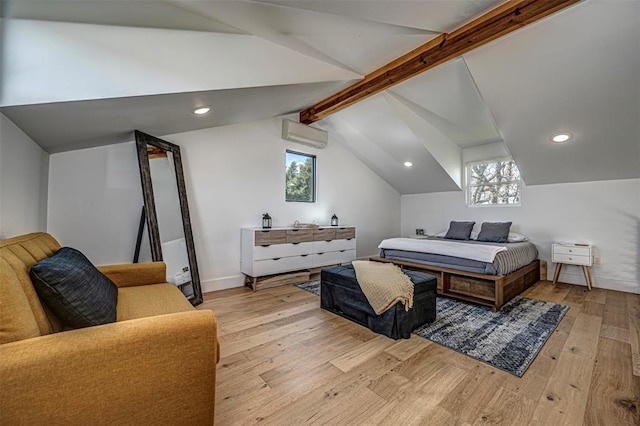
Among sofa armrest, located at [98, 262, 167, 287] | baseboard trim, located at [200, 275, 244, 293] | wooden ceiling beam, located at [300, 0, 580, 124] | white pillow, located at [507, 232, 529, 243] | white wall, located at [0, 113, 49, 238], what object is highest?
wooden ceiling beam, located at [300, 0, 580, 124]

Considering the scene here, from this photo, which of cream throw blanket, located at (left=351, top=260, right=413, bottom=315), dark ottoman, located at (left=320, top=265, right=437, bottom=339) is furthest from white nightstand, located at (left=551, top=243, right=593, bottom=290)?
cream throw blanket, located at (left=351, top=260, right=413, bottom=315)

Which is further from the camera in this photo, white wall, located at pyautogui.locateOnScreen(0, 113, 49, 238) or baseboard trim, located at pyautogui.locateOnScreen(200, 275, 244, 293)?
baseboard trim, located at pyautogui.locateOnScreen(200, 275, 244, 293)

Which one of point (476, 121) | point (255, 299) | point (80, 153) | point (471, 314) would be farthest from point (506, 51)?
point (80, 153)

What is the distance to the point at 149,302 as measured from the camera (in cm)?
183

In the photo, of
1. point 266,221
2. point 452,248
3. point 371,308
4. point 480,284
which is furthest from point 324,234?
point 480,284

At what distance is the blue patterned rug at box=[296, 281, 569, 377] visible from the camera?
208 centimetres

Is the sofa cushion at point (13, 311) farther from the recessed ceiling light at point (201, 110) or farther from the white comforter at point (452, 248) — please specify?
the white comforter at point (452, 248)

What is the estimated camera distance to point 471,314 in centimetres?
292

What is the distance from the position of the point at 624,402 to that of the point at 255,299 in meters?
3.13

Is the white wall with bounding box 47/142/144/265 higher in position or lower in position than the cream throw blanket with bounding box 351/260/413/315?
higher

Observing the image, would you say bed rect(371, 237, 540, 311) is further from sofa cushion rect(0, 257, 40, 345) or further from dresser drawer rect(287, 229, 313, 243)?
sofa cushion rect(0, 257, 40, 345)

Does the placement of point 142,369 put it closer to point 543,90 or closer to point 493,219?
point 543,90

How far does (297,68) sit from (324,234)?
2.61 metres

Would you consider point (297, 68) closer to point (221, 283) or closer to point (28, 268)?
point (28, 268)
